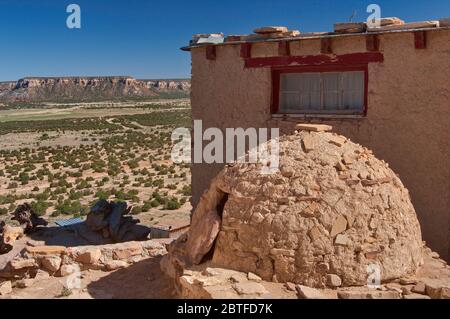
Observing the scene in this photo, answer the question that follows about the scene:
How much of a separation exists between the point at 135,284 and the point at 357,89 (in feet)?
18.1

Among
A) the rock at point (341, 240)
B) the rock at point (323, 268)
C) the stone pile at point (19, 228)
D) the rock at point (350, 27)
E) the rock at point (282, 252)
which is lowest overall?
the stone pile at point (19, 228)

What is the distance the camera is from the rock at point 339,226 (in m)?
6.37

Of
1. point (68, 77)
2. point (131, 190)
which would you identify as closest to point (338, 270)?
point (131, 190)

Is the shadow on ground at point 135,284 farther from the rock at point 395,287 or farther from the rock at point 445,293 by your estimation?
the rock at point 445,293

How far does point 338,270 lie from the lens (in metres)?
6.32

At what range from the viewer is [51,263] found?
8.88m

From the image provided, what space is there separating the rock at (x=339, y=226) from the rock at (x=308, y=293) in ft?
2.47

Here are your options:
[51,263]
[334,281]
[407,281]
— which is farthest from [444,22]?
[51,263]

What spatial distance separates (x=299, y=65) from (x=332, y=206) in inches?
165

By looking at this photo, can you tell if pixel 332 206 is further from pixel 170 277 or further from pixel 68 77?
pixel 68 77

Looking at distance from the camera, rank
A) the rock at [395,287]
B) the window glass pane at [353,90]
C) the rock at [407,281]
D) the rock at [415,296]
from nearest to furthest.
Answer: the rock at [415,296] < the rock at [395,287] < the rock at [407,281] < the window glass pane at [353,90]

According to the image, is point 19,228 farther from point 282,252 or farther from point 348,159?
point 348,159

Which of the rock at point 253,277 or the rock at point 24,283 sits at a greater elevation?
the rock at point 253,277

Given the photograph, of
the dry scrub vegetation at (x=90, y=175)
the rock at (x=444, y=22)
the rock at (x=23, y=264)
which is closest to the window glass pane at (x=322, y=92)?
the rock at (x=444, y=22)
